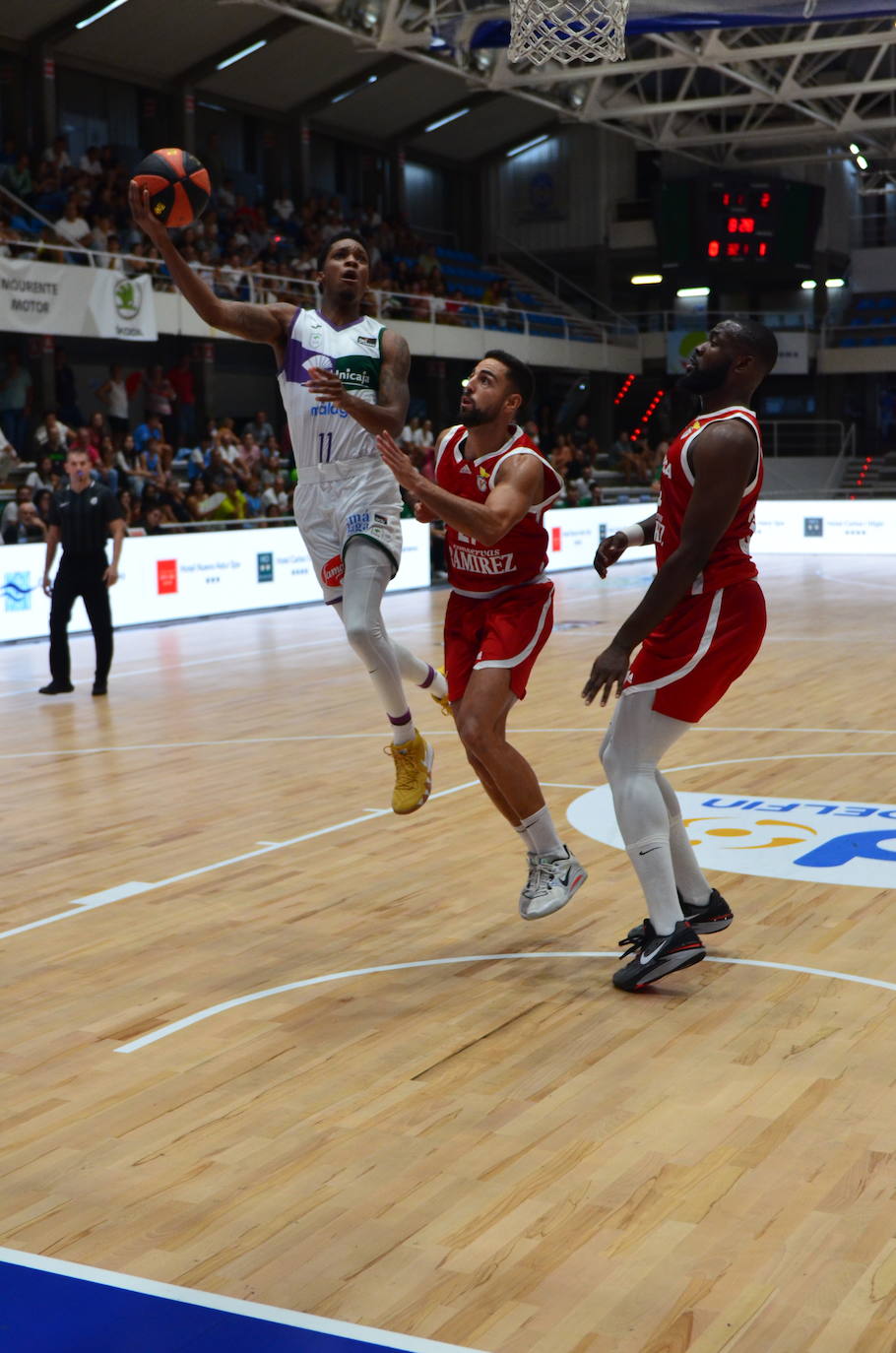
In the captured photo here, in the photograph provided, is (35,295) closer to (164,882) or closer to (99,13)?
(99,13)

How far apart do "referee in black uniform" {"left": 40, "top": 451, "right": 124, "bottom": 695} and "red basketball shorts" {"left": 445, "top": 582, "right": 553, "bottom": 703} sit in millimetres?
6067

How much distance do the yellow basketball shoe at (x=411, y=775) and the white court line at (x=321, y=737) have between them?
318 centimetres

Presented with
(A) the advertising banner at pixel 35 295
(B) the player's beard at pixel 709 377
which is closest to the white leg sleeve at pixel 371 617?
(B) the player's beard at pixel 709 377

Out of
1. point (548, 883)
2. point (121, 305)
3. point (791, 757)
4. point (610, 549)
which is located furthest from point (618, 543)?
point (121, 305)

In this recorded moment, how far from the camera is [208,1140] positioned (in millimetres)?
3305

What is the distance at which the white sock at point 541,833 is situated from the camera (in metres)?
4.71

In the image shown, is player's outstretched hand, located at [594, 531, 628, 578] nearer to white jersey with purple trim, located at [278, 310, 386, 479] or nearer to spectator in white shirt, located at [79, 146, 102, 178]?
white jersey with purple trim, located at [278, 310, 386, 479]

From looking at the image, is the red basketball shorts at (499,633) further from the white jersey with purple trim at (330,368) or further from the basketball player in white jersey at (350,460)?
the white jersey with purple trim at (330,368)

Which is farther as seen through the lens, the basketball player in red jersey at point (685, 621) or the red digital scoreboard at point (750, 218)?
the red digital scoreboard at point (750, 218)

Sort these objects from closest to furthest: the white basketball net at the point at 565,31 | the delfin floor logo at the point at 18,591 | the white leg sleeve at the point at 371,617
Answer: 1. the white leg sleeve at the point at 371,617
2. the white basketball net at the point at 565,31
3. the delfin floor logo at the point at 18,591

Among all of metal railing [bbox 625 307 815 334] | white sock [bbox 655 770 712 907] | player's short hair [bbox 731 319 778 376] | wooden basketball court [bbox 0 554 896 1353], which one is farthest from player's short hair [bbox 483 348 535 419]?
metal railing [bbox 625 307 815 334]

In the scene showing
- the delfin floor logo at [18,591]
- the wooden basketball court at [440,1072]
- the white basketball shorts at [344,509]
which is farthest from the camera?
the delfin floor logo at [18,591]

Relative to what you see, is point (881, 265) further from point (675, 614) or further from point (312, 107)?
point (675, 614)

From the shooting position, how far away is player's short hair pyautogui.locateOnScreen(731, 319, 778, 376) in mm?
4086
